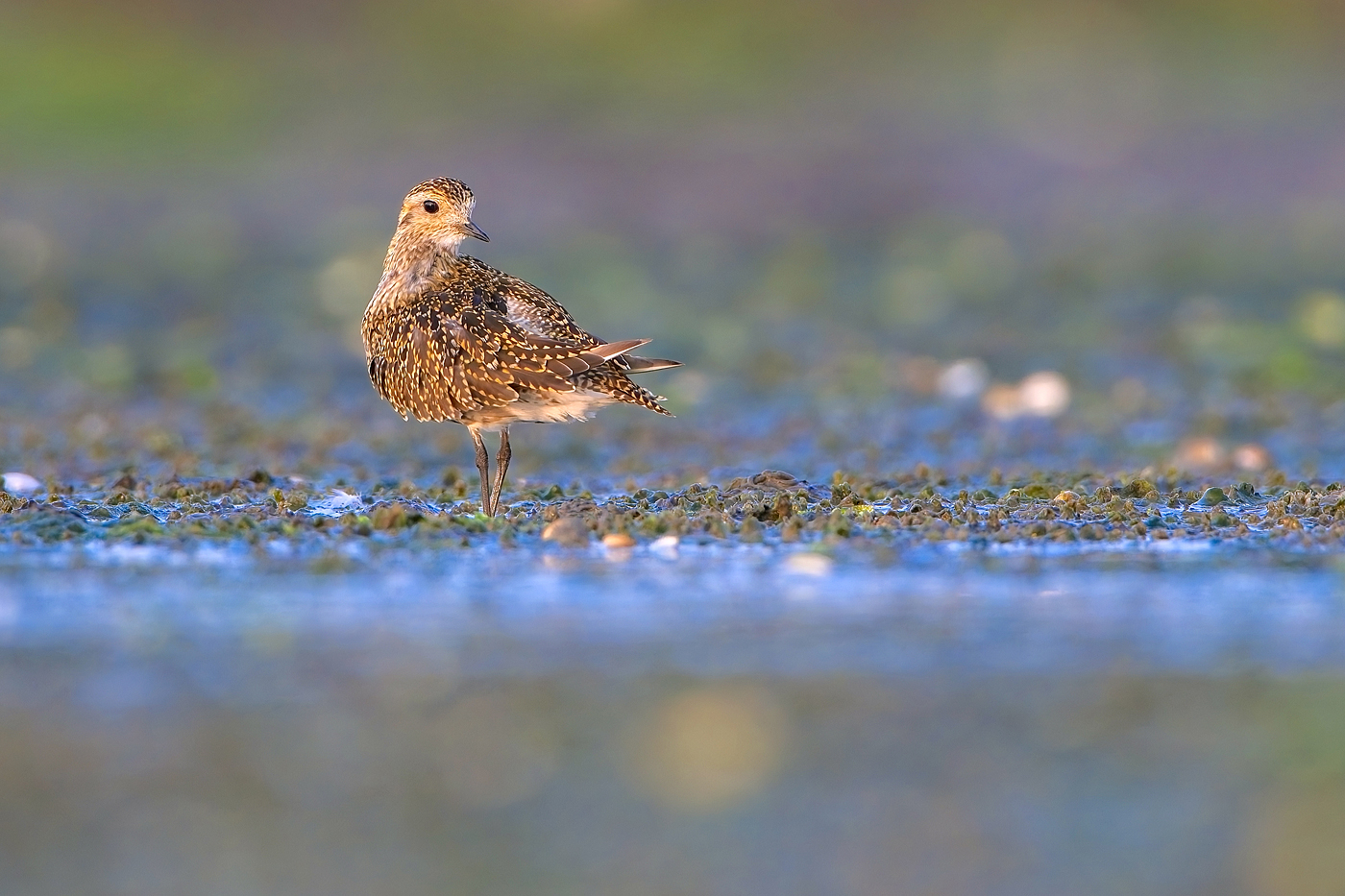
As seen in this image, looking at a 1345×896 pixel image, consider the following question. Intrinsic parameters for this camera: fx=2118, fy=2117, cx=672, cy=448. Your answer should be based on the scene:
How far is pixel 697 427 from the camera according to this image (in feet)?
41.9

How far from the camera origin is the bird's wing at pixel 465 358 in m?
8.91

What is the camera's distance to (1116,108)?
22.6 m

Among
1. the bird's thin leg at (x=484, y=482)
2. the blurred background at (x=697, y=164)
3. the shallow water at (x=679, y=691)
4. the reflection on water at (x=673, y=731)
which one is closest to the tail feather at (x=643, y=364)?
the shallow water at (x=679, y=691)

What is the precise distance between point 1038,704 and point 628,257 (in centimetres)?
1372

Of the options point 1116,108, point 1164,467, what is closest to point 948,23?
point 1116,108

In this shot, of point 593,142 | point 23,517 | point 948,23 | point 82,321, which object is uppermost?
point 948,23

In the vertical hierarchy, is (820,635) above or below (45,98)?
below

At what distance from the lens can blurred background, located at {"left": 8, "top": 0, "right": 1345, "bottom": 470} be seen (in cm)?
1689

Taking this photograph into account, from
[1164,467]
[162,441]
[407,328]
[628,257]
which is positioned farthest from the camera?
[628,257]

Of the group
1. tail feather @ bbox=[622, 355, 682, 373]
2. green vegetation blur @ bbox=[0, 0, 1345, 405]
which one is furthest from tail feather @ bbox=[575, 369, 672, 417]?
green vegetation blur @ bbox=[0, 0, 1345, 405]

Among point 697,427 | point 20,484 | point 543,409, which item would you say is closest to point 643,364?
point 543,409

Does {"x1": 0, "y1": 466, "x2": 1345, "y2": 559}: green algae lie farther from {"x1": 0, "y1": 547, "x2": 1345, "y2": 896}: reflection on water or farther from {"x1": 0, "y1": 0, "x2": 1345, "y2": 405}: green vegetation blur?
{"x1": 0, "y1": 0, "x2": 1345, "y2": 405}: green vegetation blur

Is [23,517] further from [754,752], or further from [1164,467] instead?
[1164,467]

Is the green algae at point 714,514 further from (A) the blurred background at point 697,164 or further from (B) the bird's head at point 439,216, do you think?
(A) the blurred background at point 697,164
